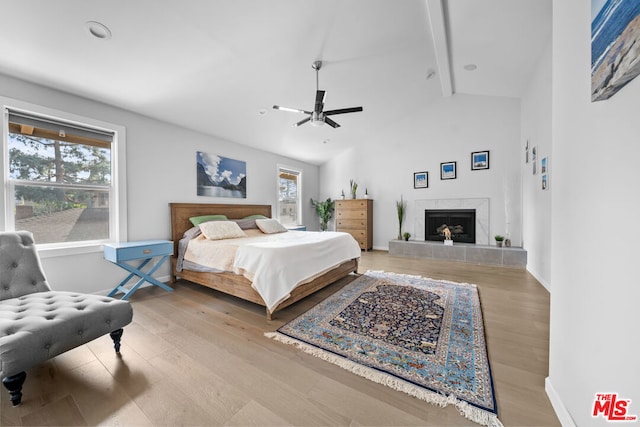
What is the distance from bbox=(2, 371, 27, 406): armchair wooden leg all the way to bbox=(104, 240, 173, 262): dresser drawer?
1.54 meters

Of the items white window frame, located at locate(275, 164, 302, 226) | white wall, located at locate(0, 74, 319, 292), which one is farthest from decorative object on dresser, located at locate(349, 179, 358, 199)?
white wall, located at locate(0, 74, 319, 292)

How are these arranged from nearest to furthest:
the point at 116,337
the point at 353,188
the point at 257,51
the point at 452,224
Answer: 1. the point at 116,337
2. the point at 257,51
3. the point at 452,224
4. the point at 353,188

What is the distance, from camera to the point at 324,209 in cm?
666

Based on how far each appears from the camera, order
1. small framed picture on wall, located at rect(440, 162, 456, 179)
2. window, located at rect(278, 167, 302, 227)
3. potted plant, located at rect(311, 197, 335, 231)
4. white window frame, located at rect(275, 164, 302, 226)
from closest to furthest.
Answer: small framed picture on wall, located at rect(440, 162, 456, 179) < white window frame, located at rect(275, 164, 302, 226) < window, located at rect(278, 167, 302, 227) < potted plant, located at rect(311, 197, 335, 231)

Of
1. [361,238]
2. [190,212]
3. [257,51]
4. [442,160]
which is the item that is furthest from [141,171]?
[442,160]

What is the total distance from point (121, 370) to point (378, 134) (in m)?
6.09

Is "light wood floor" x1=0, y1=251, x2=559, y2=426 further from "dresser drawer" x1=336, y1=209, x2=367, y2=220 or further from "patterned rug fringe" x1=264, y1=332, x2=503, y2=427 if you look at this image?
"dresser drawer" x1=336, y1=209, x2=367, y2=220

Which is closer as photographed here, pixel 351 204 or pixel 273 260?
pixel 273 260

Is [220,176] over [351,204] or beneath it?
over

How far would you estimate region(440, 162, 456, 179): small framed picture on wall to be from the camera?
5.27 meters

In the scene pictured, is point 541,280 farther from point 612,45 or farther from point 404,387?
point 612,45

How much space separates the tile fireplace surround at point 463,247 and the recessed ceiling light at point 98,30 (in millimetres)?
5319

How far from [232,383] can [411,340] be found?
1364mm

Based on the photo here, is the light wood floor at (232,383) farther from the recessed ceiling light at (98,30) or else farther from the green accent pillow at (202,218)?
the recessed ceiling light at (98,30)
